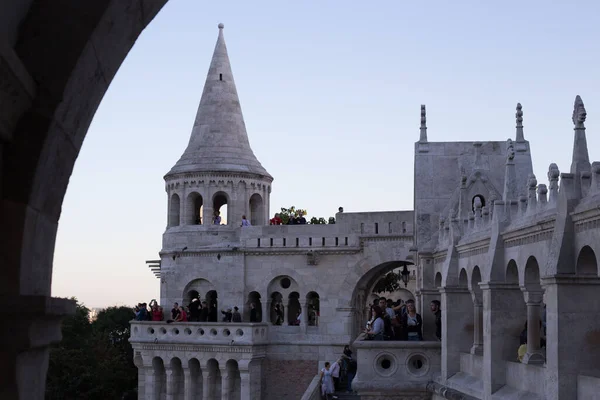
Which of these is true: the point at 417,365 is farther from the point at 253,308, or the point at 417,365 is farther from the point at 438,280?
the point at 253,308

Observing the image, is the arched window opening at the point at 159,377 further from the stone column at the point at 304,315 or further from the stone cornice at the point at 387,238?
the stone cornice at the point at 387,238

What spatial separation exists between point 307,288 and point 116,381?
59.6 ft

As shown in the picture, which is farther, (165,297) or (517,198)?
(165,297)

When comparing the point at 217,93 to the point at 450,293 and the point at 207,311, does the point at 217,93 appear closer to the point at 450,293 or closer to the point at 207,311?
the point at 207,311

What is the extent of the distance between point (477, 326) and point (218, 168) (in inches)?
764

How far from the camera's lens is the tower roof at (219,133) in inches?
1462

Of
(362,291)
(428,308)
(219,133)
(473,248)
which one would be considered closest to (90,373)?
(219,133)

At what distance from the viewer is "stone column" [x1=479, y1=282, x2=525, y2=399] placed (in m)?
16.1

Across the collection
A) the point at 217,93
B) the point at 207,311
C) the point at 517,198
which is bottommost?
the point at 207,311

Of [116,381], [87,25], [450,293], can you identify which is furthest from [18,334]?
[116,381]

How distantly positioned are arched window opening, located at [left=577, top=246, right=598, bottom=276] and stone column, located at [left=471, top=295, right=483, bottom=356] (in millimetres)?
6664

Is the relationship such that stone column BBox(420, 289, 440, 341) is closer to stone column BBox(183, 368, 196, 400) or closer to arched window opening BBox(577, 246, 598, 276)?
arched window opening BBox(577, 246, 598, 276)

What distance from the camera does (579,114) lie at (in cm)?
1265

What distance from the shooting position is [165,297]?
3706cm
